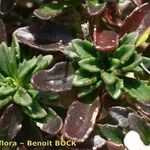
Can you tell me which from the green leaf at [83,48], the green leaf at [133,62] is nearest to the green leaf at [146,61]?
the green leaf at [133,62]

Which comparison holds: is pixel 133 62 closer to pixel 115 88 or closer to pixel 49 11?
pixel 115 88

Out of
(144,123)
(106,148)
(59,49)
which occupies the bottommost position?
(106,148)

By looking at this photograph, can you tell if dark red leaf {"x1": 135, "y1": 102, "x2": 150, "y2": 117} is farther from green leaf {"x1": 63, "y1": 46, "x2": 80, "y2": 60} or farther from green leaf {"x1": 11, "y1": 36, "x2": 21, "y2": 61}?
green leaf {"x1": 11, "y1": 36, "x2": 21, "y2": 61}

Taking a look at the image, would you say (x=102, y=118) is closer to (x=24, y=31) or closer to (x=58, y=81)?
(x=58, y=81)

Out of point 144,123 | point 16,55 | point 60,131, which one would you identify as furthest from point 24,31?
point 144,123

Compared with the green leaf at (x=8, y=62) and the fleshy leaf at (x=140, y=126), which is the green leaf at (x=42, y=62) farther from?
the fleshy leaf at (x=140, y=126)

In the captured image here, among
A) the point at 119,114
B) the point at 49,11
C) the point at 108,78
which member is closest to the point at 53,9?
the point at 49,11
